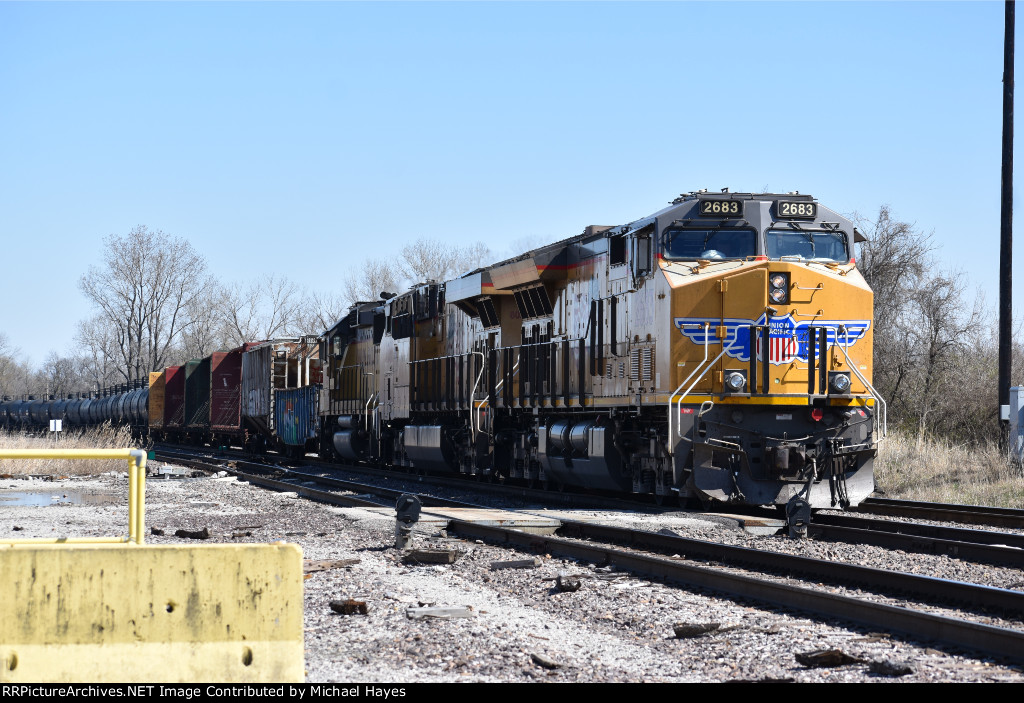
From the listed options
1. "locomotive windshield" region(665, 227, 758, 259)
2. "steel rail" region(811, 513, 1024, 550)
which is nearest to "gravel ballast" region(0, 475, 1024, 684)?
"steel rail" region(811, 513, 1024, 550)

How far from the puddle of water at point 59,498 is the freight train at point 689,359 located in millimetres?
6122

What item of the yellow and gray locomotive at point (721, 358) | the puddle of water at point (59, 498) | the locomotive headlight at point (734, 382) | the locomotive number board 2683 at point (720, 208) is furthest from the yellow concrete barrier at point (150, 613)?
the puddle of water at point (59, 498)

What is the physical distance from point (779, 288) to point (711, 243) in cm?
100

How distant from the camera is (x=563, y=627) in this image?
691cm

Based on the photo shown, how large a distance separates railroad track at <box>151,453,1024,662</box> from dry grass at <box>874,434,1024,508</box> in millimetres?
7932

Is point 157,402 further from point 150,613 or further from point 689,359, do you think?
point 150,613

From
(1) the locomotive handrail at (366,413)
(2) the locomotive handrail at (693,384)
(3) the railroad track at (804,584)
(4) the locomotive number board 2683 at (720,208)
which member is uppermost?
(4) the locomotive number board 2683 at (720,208)

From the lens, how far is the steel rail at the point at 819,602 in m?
5.89

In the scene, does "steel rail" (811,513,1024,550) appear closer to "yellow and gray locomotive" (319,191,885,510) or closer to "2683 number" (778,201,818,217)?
"yellow and gray locomotive" (319,191,885,510)

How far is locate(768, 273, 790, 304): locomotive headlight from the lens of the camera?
44.4 feet

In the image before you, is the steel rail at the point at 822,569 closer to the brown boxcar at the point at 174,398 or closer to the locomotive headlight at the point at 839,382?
the locomotive headlight at the point at 839,382

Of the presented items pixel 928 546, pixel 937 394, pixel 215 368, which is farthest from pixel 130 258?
pixel 928 546
